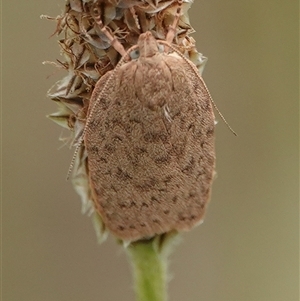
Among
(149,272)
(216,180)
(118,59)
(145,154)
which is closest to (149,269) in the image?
(149,272)

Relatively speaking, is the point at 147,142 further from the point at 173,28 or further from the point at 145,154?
the point at 173,28

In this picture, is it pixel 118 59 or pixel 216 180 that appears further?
pixel 216 180

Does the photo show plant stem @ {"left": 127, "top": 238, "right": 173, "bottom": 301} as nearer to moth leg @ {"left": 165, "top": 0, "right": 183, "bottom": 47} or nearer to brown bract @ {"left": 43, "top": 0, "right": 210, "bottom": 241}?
brown bract @ {"left": 43, "top": 0, "right": 210, "bottom": 241}

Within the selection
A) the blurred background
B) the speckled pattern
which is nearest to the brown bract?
the speckled pattern

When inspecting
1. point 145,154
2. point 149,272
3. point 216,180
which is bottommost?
point 149,272

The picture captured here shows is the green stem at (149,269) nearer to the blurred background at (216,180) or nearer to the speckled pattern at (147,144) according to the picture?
the speckled pattern at (147,144)

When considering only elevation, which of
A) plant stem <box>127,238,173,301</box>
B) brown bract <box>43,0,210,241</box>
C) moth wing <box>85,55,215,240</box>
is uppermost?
brown bract <box>43,0,210,241</box>

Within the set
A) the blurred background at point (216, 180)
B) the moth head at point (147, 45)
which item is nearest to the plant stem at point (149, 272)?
the moth head at point (147, 45)

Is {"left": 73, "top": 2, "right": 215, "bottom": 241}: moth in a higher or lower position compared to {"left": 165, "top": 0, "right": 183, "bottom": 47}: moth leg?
lower
